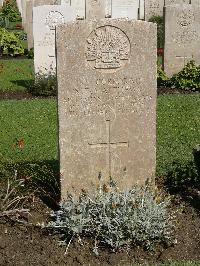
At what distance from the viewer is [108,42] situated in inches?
210

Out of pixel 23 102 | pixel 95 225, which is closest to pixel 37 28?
pixel 23 102

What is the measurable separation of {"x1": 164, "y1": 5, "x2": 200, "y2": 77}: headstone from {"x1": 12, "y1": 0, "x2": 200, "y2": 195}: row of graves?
7.10 metres

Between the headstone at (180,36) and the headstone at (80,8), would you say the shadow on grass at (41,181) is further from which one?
the headstone at (80,8)

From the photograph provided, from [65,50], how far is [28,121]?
4.46 metres

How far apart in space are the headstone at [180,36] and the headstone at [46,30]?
2130 mm

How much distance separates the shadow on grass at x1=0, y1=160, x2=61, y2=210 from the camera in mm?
5875

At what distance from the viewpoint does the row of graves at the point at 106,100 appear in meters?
5.30

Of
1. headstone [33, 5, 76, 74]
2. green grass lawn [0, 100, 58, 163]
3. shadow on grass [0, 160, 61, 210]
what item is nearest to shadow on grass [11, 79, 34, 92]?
headstone [33, 5, 76, 74]

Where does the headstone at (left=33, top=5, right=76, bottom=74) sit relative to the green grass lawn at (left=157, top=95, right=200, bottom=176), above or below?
above

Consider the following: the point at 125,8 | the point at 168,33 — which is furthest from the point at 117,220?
the point at 125,8

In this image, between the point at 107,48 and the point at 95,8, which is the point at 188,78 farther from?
the point at 95,8

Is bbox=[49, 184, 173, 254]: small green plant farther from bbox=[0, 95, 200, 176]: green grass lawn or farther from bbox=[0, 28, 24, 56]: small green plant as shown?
bbox=[0, 28, 24, 56]: small green plant

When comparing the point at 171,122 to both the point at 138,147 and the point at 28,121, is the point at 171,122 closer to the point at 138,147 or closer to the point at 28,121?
the point at 28,121

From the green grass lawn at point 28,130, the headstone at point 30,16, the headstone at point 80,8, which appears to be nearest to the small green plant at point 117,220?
the green grass lawn at point 28,130
